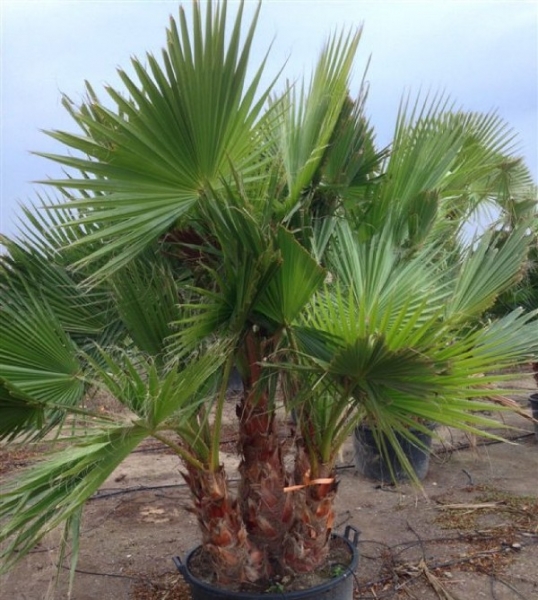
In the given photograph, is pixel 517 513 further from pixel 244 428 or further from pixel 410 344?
pixel 410 344

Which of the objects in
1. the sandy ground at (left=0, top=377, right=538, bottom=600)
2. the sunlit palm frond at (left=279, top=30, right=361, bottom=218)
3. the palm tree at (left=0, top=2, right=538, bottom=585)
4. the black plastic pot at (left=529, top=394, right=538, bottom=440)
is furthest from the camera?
the black plastic pot at (left=529, top=394, right=538, bottom=440)

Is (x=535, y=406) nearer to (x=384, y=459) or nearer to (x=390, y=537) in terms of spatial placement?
(x=384, y=459)

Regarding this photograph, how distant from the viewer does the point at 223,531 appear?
2400 millimetres

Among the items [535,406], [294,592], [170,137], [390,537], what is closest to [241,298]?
[170,137]

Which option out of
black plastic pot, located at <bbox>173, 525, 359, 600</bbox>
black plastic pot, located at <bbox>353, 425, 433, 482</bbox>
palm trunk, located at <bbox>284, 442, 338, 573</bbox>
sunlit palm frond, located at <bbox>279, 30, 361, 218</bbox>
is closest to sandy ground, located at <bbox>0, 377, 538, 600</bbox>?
black plastic pot, located at <bbox>353, 425, 433, 482</bbox>

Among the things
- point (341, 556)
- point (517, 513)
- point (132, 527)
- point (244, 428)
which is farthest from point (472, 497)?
Answer: point (244, 428)

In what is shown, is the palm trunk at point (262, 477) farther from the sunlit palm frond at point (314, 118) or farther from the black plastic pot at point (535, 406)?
the black plastic pot at point (535, 406)

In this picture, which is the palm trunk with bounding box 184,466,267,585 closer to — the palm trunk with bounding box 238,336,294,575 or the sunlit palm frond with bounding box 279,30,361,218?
the palm trunk with bounding box 238,336,294,575

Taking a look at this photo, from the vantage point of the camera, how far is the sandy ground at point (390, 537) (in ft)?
10.6

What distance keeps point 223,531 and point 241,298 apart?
963mm

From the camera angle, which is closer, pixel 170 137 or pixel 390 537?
pixel 170 137

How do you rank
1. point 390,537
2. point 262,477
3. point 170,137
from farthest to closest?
point 390,537 → point 262,477 → point 170,137

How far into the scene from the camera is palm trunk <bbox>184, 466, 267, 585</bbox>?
238 cm

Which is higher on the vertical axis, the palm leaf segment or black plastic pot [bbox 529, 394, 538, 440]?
the palm leaf segment
